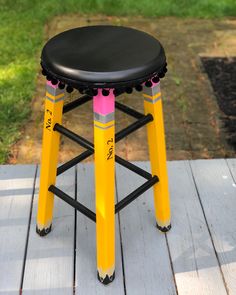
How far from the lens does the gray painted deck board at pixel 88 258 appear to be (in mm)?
1958

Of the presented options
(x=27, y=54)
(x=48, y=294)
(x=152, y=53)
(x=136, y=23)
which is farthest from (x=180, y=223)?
(x=136, y=23)

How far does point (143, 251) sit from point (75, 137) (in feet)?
2.10

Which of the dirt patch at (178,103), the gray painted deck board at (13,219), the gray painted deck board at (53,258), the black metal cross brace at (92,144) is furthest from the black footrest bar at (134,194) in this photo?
the dirt patch at (178,103)

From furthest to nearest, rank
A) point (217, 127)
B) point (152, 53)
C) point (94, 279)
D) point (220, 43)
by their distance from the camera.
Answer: point (220, 43) < point (217, 127) < point (94, 279) < point (152, 53)

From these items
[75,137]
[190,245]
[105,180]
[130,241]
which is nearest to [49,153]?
[75,137]

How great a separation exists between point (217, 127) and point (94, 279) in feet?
4.94

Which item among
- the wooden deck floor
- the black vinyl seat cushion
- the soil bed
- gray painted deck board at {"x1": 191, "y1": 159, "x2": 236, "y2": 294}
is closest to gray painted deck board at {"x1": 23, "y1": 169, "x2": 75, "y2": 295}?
the wooden deck floor

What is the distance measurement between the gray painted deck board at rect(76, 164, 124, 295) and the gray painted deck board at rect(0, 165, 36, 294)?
248 mm

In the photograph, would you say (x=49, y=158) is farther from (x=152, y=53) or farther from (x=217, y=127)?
(x=217, y=127)

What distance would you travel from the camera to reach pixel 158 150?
198cm

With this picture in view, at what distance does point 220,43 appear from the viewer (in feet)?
13.8

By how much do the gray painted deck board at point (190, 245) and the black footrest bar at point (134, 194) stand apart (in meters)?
0.33

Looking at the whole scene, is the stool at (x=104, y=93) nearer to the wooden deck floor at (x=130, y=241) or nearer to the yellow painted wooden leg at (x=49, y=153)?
the yellow painted wooden leg at (x=49, y=153)

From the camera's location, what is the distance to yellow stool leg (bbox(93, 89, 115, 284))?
1.63 m
